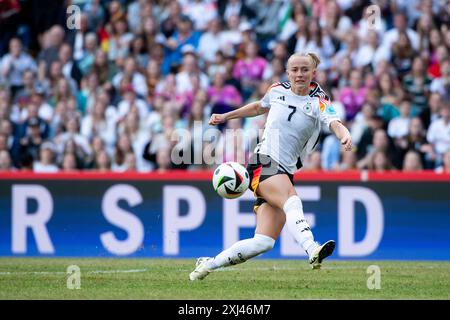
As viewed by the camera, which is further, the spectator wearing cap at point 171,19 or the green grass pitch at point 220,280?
the spectator wearing cap at point 171,19

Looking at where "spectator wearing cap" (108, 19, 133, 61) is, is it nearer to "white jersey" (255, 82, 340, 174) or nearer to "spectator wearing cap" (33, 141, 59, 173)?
"spectator wearing cap" (33, 141, 59, 173)

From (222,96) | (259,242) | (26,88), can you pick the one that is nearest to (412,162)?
(222,96)

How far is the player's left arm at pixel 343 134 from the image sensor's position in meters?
9.10

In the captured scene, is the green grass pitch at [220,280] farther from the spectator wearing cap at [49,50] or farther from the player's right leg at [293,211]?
the spectator wearing cap at [49,50]

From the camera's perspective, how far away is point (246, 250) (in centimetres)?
975

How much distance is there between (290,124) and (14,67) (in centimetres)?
994

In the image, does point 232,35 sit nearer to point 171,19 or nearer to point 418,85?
point 171,19

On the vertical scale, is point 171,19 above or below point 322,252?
above

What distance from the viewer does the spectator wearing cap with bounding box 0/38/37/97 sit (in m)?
18.6

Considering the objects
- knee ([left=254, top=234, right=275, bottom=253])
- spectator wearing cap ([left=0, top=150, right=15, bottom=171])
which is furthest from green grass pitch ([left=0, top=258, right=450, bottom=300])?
spectator wearing cap ([left=0, top=150, right=15, bottom=171])

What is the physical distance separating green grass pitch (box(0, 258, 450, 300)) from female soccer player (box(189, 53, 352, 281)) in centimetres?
43

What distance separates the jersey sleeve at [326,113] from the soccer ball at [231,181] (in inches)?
36.6

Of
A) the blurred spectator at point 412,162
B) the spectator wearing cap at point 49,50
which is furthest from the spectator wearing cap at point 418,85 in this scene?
the spectator wearing cap at point 49,50
